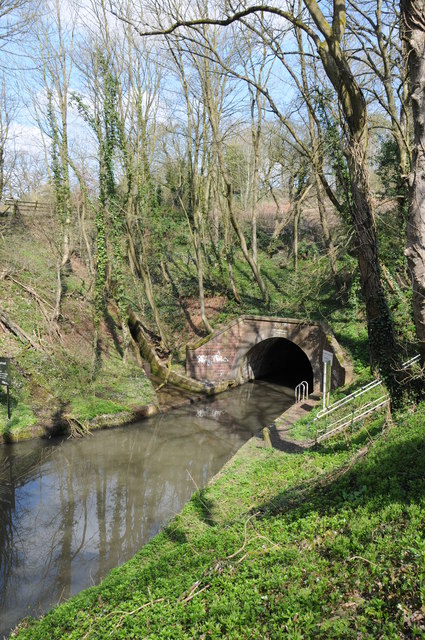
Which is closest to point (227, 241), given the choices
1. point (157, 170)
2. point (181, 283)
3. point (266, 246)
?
point (181, 283)

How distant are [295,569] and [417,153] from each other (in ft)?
18.9

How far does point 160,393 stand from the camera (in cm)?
1870

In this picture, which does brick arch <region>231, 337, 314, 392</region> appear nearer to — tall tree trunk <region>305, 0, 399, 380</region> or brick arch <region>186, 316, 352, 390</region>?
brick arch <region>186, 316, 352, 390</region>

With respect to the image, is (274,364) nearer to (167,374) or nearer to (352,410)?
(167,374)

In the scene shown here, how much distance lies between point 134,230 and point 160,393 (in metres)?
7.25

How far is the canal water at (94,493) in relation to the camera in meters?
8.52

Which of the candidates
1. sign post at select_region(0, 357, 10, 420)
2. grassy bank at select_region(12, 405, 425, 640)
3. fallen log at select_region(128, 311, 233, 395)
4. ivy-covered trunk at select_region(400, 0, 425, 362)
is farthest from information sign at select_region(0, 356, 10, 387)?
ivy-covered trunk at select_region(400, 0, 425, 362)

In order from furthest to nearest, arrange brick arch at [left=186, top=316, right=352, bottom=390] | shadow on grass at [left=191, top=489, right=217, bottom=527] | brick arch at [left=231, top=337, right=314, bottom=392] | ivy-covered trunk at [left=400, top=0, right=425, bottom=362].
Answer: brick arch at [left=231, top=337, right=314, bottom=392], brick arch at [left=186, top=316, right=352, bottom=390], shadow on grass at [left=191, top=489, right=217, bottom=527], ivy-covered trunk at [left=400, top=0, right=425, bottom=362]

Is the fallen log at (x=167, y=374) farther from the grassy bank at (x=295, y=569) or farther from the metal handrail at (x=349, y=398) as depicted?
the grassy bank at (x=295, y=569)

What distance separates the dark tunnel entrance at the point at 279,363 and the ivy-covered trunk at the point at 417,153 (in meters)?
14.3

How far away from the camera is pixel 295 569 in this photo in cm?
519

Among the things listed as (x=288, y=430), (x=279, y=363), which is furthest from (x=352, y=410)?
(x=279, y=363)

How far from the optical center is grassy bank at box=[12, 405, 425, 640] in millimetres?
4328

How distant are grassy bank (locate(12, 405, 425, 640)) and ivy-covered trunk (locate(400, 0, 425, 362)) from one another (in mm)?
2410
